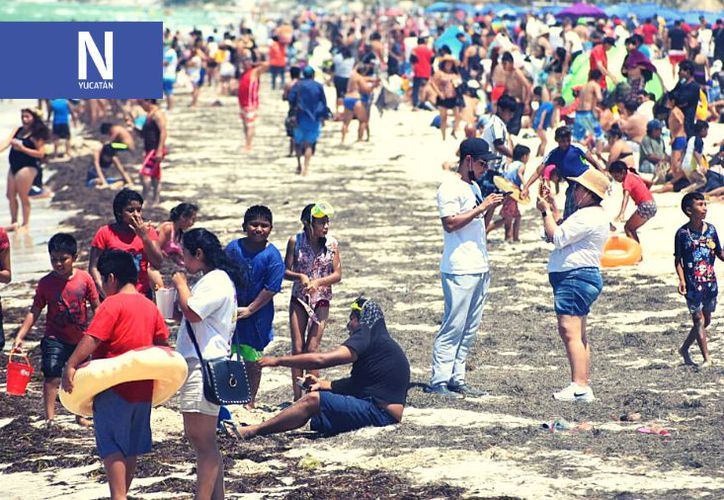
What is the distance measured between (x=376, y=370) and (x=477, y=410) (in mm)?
973

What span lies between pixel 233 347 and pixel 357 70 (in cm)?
1933

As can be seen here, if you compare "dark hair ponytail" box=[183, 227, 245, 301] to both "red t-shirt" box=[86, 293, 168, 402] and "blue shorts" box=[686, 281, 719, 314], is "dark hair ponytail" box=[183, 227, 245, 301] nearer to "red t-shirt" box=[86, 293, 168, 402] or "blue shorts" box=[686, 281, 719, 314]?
"red t-shirt" box=[86, 293, 168, 402]

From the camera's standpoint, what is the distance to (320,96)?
21.5 meters

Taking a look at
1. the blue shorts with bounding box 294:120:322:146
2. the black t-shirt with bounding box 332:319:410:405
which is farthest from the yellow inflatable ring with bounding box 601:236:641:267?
the blue shorts with bounding box 294:120:322:146

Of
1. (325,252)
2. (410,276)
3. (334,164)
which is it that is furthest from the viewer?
(334,164)

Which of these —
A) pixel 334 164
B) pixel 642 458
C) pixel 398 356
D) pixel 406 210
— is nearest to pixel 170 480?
pixel 398 356

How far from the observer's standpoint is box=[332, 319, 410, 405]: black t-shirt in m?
8.95

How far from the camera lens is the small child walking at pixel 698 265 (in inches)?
418

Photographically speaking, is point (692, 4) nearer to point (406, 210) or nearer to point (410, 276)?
point (406, 210)

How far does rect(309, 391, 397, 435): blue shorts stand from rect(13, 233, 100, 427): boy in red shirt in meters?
1.67

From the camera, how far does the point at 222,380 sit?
7086 mm

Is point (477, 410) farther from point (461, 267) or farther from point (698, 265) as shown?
point (698, 265)

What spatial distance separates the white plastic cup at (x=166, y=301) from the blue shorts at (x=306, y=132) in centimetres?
1450

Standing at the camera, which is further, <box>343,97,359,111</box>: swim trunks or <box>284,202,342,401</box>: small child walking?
<box>343,97,359,111</box>: swim trunks
